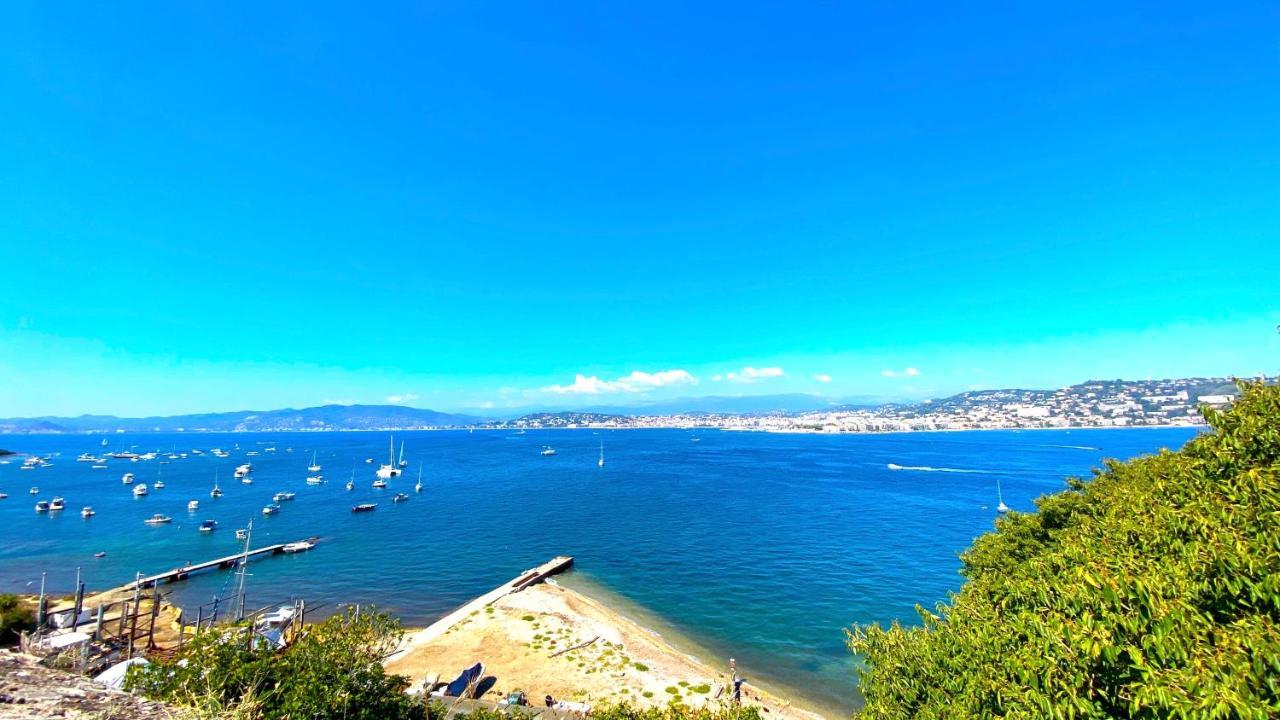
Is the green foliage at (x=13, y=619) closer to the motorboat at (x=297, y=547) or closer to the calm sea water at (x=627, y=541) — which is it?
the calm sea water at (x=627, y=541)

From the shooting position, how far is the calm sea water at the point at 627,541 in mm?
33438

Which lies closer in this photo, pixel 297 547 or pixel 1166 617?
pixel 1166 617

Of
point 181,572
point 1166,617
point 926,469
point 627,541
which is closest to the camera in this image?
point 1166,617

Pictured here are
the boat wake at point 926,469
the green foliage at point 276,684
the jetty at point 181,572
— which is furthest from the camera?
the boat wake at point 926,469

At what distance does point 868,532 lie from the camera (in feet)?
172

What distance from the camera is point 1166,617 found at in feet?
21.0

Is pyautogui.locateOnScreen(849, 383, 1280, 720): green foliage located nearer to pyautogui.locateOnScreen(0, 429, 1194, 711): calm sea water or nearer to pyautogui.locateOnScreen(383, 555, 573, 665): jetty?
pyautogui.locateOnScreen(0, 429, 1194, 711): calm sea water

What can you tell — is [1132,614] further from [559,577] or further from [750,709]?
[559,577]

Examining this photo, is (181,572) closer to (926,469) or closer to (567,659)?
(567,659)

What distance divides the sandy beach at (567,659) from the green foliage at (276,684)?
9.93m

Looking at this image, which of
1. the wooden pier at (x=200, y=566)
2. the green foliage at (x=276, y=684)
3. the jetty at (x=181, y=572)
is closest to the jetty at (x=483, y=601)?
the green foliage at (x=276, y=684)

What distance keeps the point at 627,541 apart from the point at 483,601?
19.8 metres

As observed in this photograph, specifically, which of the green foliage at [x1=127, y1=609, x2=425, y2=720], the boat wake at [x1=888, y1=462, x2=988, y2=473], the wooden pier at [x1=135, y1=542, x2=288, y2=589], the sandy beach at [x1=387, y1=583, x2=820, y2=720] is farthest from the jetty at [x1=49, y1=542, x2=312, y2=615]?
the boat wake at [x1=888, y1=462, x2=988, y2=473]

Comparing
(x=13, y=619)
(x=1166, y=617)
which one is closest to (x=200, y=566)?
(x=13, y=619)
